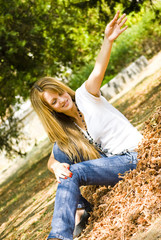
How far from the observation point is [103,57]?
120 inches

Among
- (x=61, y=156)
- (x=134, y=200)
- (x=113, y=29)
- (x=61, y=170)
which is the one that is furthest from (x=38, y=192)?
(x=113, y=29)

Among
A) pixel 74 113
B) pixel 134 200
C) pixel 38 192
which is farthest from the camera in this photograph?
A: pixel 38 192

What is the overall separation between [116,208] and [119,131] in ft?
2.38

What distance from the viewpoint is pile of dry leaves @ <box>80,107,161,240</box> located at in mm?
2510

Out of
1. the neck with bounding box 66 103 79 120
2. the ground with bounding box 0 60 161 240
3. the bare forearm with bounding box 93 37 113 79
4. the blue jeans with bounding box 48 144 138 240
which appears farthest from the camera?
the ground with bounding box 0 60 161 240

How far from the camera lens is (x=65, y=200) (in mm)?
2742

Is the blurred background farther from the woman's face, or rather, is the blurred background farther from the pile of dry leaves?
the pile of dry leaves

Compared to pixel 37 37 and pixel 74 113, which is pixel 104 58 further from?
pixel 37 37

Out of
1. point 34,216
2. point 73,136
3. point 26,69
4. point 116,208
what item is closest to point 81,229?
point 116,208

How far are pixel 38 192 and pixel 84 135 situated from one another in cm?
282

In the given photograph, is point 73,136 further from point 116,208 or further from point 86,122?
point 116,208

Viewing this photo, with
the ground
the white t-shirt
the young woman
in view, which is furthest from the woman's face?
the ground

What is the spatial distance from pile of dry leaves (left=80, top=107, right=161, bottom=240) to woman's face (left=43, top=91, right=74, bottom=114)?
0.80 metres

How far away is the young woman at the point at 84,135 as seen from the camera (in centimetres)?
294
